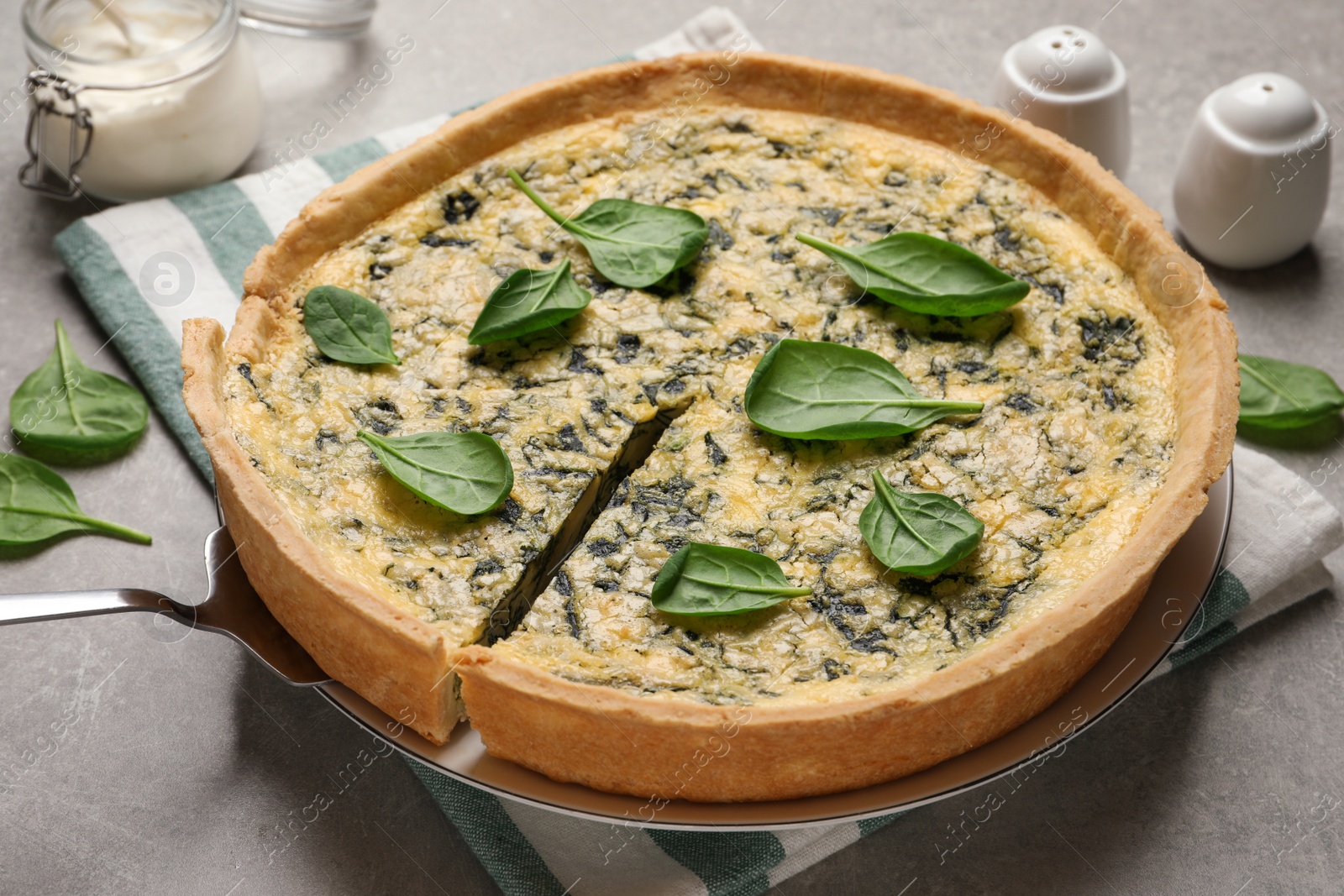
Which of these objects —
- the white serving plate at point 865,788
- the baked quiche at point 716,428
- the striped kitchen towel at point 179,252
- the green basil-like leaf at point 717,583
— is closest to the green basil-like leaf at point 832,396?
the baked quiche at point 716,428

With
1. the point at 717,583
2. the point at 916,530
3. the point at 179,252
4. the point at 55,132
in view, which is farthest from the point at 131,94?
the point at 916,530

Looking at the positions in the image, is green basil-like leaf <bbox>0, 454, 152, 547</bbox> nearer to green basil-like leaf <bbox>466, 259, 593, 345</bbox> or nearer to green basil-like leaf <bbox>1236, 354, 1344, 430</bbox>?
green basil-like leaf <bbox>466, 259, 593, 345</bbox>

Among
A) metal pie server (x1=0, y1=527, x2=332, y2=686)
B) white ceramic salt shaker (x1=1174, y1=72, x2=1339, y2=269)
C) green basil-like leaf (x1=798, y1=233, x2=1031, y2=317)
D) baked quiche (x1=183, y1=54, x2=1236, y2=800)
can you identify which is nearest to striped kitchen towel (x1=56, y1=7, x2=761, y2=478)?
baked quiche (x1=183, y1=54, x2=1236, y2=800)

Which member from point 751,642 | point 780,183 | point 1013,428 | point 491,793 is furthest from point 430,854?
point 780,183

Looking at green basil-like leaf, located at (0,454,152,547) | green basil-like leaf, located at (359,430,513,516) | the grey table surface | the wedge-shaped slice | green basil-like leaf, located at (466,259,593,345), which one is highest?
green basil-like leaf, located at (466,259,593,345)

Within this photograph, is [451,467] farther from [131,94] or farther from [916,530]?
[131,94]

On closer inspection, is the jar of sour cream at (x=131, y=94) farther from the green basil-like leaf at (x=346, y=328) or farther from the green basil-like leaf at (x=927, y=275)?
the green basil-like leaf at (x=927, y=275)
